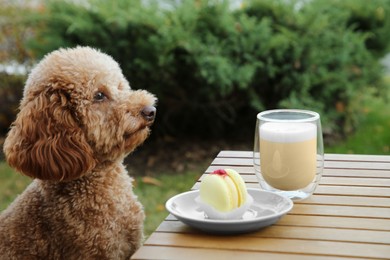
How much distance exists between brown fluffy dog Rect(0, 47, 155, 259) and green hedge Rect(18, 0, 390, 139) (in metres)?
2.48

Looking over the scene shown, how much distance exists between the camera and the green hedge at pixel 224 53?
486 cm

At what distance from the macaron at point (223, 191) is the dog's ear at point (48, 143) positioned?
0.48 m

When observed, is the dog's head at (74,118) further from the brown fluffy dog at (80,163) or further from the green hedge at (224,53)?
the green hedge at (224,53)

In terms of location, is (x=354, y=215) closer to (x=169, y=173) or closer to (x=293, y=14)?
(x=169, y=173)

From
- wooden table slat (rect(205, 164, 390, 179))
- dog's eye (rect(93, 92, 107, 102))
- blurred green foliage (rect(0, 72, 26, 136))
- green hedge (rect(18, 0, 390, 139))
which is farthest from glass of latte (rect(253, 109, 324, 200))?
blurred green foliage (rect(0, 72, 26, 136))

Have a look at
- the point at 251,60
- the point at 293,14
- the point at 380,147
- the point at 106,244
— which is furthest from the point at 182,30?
the point at 106,244

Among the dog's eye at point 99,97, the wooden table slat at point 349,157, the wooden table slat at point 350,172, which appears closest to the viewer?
the dog's eye at point 99,97

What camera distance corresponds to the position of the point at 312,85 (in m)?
5.19

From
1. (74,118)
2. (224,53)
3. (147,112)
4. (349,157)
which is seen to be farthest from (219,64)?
(74,118)

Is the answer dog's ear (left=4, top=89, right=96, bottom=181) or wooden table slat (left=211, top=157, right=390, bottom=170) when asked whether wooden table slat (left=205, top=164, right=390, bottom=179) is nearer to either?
wooden table slat (left=211, top=157, right=390, bottom=170)

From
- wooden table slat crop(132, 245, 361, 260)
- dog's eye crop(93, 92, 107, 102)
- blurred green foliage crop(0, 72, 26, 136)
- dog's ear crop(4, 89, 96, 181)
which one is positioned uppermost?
dog's eye crop(93, 92, 107, 102)

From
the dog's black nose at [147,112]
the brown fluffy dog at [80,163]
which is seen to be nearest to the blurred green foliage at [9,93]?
the brown fluffy dog at [80,163]

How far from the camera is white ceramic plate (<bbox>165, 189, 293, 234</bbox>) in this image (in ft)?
5.87

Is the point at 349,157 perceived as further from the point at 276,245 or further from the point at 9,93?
the point at 9,93
